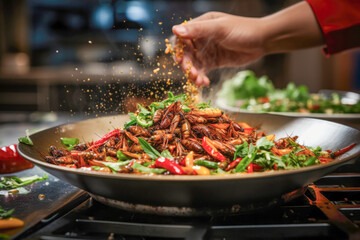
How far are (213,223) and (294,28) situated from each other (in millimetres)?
1518

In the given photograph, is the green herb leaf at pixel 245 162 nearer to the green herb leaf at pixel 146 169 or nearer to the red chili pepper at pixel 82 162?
the green herb leaf at pixel 146 169

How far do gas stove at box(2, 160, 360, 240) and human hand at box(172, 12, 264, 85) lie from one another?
102 cm

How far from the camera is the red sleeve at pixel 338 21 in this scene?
193cm

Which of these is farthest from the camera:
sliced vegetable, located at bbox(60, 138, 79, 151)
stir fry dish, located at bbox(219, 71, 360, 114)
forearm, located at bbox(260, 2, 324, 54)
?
stir fry dish, located at bbox(219, 71, 360, 114)

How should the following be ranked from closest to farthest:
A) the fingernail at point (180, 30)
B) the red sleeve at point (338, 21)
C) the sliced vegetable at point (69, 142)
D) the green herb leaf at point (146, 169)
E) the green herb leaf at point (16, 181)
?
1. the green herb leaf at point (146, 169)
2. the green herb leaf at point (16, 181)
3. the sliced vegetable at point (69, 142)
4. the fingernail at point (180, 30)
5. the red sleeve at point (338, 21)

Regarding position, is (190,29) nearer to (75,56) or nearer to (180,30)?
(180,30)

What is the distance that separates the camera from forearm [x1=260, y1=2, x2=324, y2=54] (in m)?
2.05

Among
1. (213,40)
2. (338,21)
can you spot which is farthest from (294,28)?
(213,40)

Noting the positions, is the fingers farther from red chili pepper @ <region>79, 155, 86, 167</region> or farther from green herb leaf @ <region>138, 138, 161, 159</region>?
red chili pepper @ <region>79, 155, 86, 167</region>

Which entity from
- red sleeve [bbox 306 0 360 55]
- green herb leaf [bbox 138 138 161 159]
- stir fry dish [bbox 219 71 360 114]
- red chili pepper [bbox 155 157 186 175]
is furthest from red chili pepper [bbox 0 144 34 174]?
stir fry dish [bbox 219 71 360 114]

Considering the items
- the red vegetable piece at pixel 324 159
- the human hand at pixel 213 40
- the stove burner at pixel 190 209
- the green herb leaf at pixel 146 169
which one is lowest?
the stove burner at pixel 190 209

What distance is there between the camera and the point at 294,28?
2105mm

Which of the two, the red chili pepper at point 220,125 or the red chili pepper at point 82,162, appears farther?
the red chili pepper at point 220,125

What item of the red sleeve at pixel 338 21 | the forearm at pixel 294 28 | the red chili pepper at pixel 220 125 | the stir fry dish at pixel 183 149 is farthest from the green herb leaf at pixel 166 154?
the red sleeve at pixel 338 21
